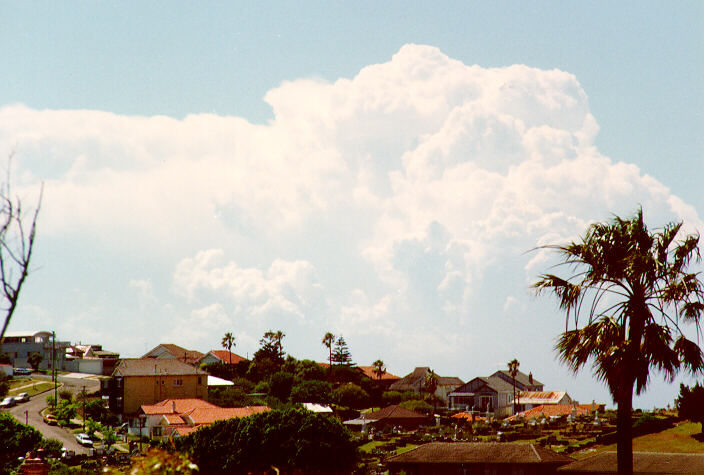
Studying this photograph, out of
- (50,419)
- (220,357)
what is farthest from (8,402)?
(220,357)

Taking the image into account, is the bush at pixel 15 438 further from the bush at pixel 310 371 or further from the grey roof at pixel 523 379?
the grey roof at pixel 523 379

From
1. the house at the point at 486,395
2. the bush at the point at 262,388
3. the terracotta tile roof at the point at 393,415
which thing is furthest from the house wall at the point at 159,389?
the house at the point at 486,395

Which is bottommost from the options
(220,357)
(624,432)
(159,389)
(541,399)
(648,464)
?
(541,399)

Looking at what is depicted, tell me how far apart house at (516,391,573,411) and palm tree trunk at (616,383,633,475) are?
126879 mm

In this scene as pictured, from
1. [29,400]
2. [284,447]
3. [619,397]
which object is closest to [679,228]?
[619,397]

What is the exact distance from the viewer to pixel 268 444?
48.5m

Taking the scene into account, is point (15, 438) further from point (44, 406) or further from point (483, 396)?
point (483, 396)

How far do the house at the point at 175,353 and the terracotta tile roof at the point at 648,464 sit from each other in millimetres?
128939

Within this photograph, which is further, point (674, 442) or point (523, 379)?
point (523, 379)

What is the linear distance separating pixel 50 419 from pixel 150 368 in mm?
19309

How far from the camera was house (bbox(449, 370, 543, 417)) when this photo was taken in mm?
142750

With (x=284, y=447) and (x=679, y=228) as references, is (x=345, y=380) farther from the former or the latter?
(x=679, y=228)

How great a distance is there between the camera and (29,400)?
116750 mm

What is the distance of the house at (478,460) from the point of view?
48250 mm
